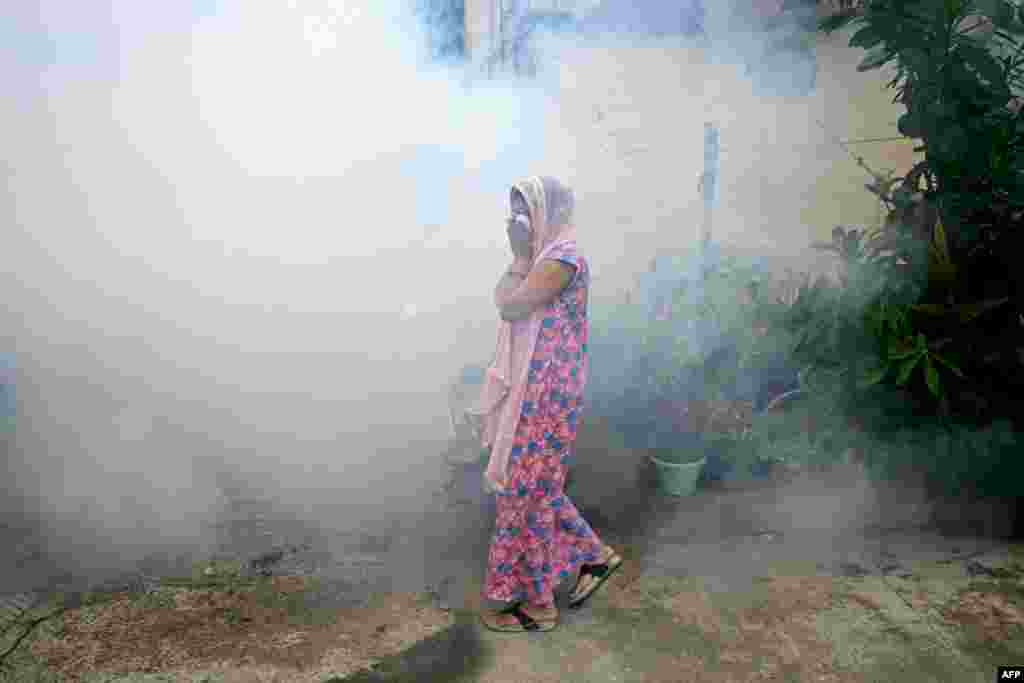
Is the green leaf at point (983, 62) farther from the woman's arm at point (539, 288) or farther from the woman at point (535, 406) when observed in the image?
the woman's arm at point (539, 288)

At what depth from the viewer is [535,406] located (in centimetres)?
282

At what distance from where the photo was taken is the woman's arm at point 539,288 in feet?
9.00

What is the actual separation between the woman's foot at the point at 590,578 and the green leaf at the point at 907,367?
1411mm

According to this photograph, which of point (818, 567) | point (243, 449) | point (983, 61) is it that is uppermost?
point (983, 61)

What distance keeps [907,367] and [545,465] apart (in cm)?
157


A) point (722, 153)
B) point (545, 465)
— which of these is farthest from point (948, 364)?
point (722, 153)

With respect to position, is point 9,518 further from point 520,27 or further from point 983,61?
point 983,61

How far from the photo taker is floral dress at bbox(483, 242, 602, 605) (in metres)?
2.82

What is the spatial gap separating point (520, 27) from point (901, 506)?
320cm

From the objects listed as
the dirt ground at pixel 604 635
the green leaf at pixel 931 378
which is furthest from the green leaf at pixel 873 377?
the dirt ground at pixel 604 635

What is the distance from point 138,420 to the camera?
452cm

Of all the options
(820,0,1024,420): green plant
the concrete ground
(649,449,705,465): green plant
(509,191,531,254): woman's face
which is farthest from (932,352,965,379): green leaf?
(509,191,531,254): woman's face

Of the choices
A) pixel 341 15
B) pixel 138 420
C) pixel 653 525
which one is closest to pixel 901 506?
pixel 653 525

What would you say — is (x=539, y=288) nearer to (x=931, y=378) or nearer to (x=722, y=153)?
(x=931, y=378)
